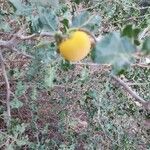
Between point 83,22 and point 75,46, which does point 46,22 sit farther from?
point 75,46

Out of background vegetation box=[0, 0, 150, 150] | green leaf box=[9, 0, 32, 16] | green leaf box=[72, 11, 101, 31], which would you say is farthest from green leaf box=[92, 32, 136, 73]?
background vegetation box=[0, 0, 150, 150]

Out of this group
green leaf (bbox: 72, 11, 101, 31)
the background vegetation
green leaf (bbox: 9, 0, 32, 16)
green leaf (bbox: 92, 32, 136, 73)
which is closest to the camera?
green leaf (bbox: 92, 32, 136, 73)

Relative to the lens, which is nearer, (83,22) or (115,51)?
(115,51)

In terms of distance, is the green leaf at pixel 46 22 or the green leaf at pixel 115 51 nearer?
the green leaf at pixel 115 51

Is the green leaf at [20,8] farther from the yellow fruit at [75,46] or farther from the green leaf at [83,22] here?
the yellow fruit at [75,46]

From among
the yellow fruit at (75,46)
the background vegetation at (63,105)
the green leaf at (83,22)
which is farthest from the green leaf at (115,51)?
the background vegetation at (63,105)

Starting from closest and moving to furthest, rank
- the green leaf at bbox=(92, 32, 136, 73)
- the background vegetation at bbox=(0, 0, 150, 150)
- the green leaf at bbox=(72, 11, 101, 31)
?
the green leaf at bbox=(92, 32, 136, 73) → the green leaf at bbox=(72, 11, 101, 31) → the background vegetation at bbox=(0, 0, 150, 150)

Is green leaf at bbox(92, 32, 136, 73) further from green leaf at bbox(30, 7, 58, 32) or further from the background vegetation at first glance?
the background vegetation

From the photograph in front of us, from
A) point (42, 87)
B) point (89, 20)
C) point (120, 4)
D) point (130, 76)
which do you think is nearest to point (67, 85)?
point (42, 87)

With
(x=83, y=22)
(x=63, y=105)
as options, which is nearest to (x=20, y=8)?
(x=83, y=22)
